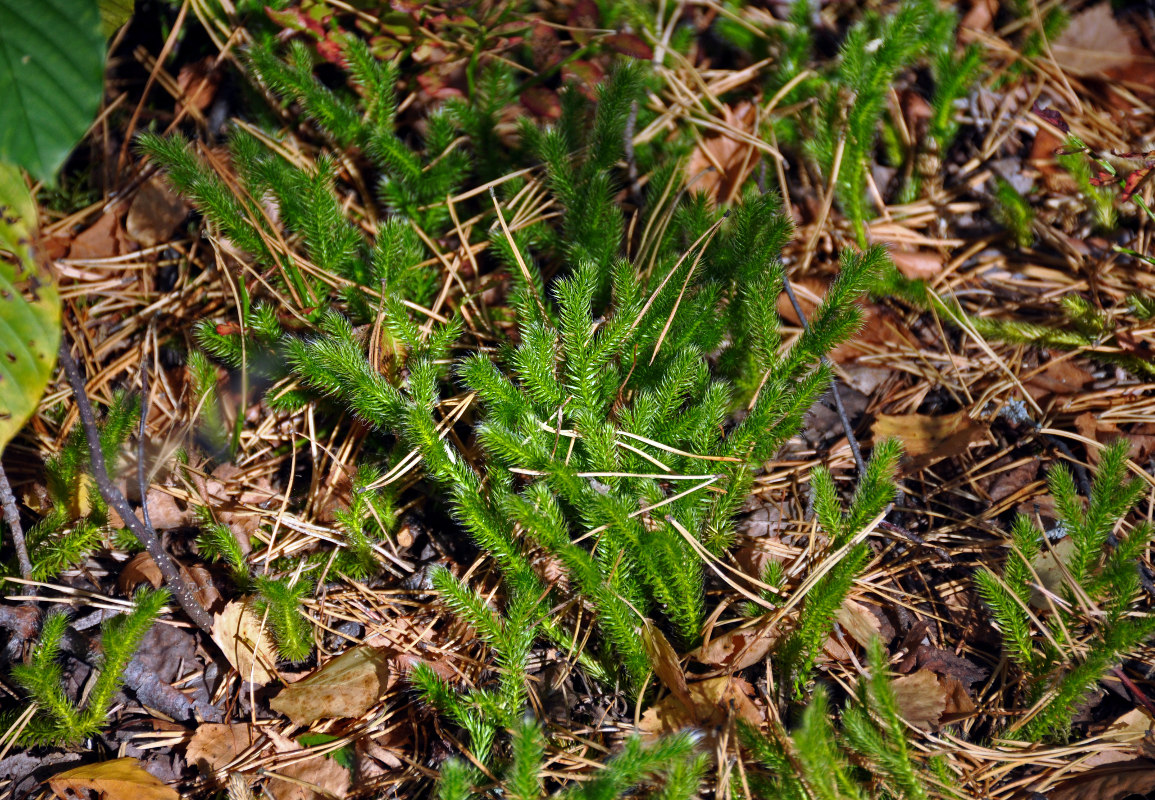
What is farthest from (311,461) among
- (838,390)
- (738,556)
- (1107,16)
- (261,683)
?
(1107,16)

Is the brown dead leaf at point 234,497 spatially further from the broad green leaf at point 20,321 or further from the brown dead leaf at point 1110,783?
the brown dead leaf at point 1110,783

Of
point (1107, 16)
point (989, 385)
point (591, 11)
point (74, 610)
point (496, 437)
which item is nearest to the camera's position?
point (496, 437)

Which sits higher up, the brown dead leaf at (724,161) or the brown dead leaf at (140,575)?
the brown dead leaf at (724,161)

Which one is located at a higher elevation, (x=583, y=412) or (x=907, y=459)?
(x=583, y=412)

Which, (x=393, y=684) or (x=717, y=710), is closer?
(x=717, y=710)

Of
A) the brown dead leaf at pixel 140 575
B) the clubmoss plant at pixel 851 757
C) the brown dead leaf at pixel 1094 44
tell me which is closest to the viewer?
the clubmoss plant at pixel 851 757


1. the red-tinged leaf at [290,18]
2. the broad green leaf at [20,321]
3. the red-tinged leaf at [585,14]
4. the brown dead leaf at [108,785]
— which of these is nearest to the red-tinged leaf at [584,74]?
the red-tinged leaf at [585,14]

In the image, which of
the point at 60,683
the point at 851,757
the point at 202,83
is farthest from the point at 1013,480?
the point at 202,83

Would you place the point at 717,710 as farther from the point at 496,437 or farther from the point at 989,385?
Result: the point at 989,385
